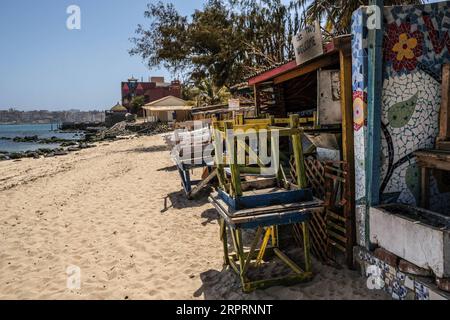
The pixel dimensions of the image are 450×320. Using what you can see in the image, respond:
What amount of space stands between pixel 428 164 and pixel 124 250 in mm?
5425

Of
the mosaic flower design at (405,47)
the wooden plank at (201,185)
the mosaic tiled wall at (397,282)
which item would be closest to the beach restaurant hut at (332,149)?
the mosaic tiled wall at (397,282)

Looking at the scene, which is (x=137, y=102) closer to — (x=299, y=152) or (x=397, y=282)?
(x=299, y=152)

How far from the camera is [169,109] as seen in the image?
108 feet

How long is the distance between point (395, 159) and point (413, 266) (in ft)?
5.09

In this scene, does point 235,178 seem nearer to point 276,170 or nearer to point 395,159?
point 276,170

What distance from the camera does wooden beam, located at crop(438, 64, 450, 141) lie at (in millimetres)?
4480

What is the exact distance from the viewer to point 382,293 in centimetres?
443

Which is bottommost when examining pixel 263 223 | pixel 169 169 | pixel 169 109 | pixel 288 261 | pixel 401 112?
pixel 288 261

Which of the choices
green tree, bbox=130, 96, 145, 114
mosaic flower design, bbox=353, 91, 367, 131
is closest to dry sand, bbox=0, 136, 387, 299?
mosaic flower design, bbox=353, 91, 367, 131

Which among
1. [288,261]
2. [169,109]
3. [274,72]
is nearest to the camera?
[288,261]

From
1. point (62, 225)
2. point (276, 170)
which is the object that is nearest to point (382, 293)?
point (276, 170)

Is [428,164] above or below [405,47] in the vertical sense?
below

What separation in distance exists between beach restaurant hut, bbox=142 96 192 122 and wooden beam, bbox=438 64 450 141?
21.1m

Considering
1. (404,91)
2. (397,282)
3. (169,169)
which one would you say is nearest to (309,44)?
(404,91)
